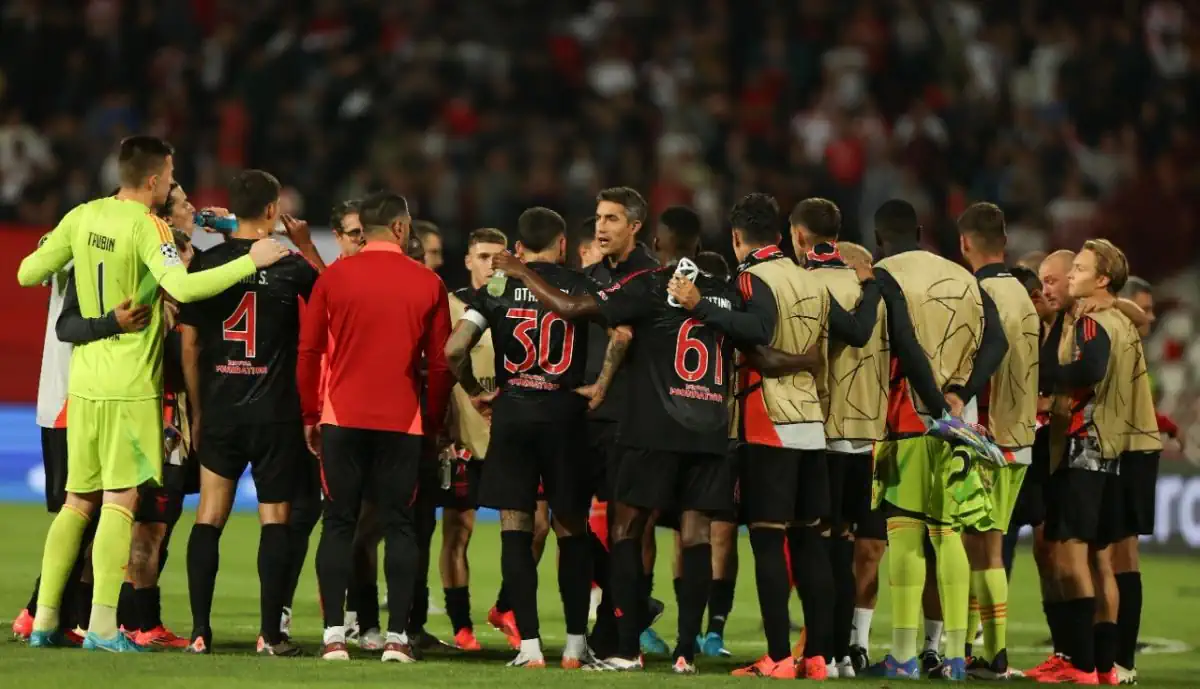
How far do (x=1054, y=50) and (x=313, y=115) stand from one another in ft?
31.4

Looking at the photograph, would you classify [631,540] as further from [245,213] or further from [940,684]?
[245,213]

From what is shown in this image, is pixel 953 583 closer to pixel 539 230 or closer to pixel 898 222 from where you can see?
pixel 898 222

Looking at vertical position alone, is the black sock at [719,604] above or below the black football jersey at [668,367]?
below

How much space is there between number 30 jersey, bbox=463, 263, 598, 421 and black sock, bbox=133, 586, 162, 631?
2.23 meters

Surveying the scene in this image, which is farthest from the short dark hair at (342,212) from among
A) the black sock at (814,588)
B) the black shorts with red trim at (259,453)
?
the black sock at (814,588)

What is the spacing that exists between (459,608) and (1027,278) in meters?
3.76

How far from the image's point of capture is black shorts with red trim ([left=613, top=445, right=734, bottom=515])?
923 cm

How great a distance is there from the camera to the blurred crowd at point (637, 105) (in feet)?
69.1

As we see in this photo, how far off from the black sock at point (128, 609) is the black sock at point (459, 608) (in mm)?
1751

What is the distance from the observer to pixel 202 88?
71.6ft

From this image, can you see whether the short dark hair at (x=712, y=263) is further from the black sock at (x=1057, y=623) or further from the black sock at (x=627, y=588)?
the black sock at (x=1057, y=623)

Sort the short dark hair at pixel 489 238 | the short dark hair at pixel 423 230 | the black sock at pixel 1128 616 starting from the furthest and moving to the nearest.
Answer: the short dark hair at pixel 423 230
the short dark hair at pixel 489 238
the black sock at pixel 1128 616

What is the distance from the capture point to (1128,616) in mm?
10172

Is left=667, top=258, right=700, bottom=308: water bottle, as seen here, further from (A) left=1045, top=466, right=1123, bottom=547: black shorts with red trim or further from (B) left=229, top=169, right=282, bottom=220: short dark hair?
(A) left=1045, top=466, right=1123, bottom=547: black shorts with red trim
